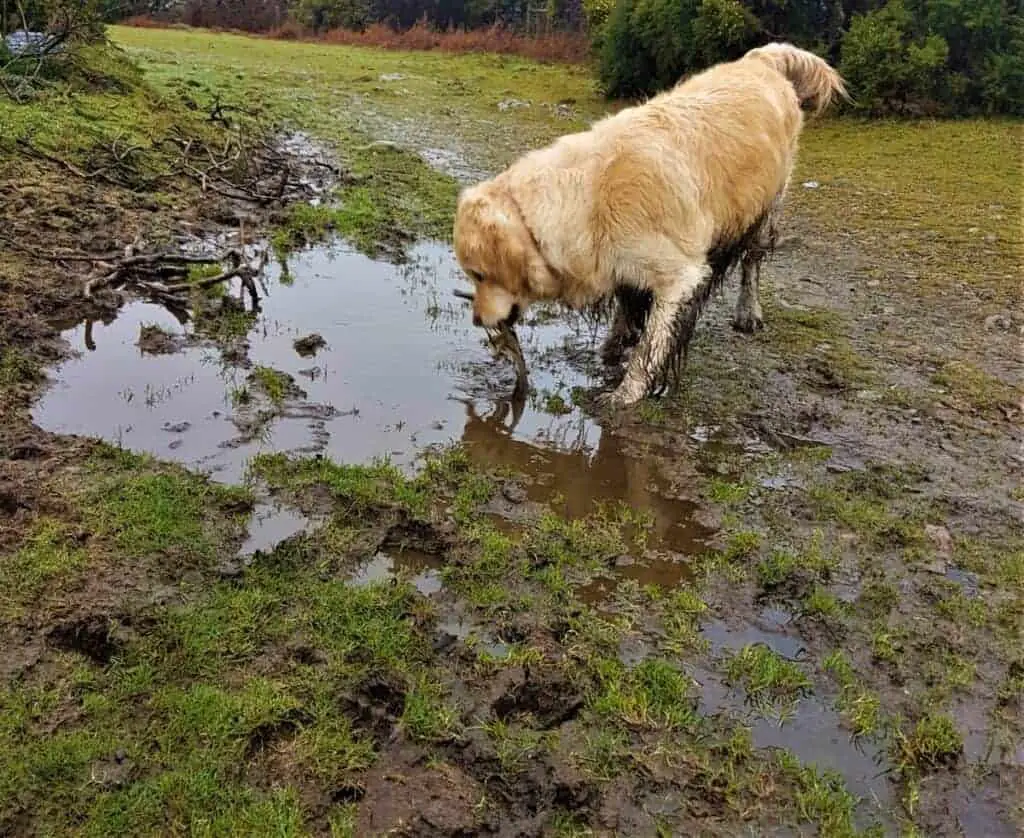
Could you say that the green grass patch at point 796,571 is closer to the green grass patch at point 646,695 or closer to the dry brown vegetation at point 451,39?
the green grass patch at point 646,695

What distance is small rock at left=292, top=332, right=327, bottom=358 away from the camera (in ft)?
19.9

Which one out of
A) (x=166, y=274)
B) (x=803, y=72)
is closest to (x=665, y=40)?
(x=803, y=72)

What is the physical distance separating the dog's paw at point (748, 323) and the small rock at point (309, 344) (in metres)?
3.34

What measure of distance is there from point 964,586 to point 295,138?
13.1 meters

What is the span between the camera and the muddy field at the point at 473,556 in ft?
9.00

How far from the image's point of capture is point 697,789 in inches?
109

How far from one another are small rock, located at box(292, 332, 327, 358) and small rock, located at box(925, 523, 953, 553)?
13.2 ft

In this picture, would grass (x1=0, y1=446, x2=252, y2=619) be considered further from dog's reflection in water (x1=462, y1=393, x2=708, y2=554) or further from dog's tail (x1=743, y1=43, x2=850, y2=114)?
dog's tail (x1=743, y1=43, x2=850, y2=114)

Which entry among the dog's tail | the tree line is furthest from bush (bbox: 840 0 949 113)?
the dog's tail

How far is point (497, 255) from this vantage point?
5.25 m

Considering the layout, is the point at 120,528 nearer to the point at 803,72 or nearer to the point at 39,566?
the point at 39,566

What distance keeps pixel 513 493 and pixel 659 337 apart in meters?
1.65

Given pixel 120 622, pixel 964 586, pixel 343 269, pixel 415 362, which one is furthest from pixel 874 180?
pixel 120 622

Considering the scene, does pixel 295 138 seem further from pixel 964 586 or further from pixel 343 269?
pixel 964 586
